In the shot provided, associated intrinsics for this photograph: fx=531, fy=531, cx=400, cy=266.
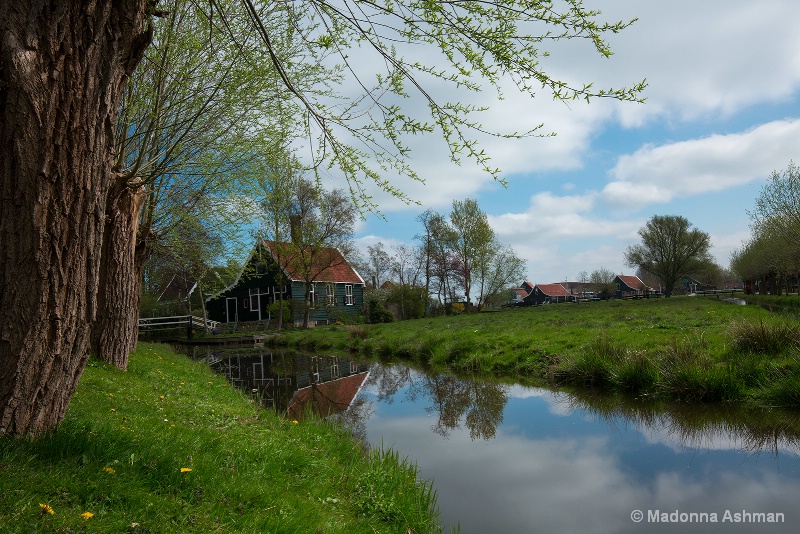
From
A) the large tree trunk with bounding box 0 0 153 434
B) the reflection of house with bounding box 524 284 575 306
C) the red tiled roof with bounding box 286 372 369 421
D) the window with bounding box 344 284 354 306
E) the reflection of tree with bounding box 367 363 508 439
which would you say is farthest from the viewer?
the reflection of house with bounding box 524 284 575 306

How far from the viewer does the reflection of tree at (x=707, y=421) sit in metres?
6.65

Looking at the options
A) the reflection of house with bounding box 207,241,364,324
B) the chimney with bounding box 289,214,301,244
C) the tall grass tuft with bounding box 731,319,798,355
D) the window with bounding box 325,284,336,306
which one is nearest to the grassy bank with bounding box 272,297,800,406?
the tall grass tuft with bounding box 731,319,798,355

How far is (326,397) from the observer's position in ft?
37.6

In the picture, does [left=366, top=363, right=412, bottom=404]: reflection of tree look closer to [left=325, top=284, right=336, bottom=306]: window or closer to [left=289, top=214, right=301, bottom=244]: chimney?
[left=289, top=214, right=301, bottom=244]: chimney

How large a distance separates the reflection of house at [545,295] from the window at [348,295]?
59333mm

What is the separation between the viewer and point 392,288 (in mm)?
44156

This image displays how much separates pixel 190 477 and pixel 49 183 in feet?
7.20

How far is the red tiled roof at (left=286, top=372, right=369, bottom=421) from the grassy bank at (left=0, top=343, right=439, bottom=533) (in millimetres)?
2941

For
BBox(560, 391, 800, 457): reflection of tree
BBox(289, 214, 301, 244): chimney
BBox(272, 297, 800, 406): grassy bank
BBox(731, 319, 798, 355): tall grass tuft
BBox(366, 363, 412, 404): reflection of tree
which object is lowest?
BBox(366, 363, 412, 404): reflection of tree

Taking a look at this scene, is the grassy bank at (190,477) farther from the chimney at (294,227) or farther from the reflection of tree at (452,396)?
the chimney at (294,227)

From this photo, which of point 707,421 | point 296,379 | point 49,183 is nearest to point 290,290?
point 296,379

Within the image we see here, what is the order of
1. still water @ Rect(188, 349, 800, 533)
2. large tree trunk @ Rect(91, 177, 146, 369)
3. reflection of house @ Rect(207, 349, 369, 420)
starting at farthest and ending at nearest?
reflection of house @ Rect(207, 349, 369, 420)
large tree trunk @ Rect(91, 177, 146, 369)
still water @ Rect(188, 349, 800, 533)

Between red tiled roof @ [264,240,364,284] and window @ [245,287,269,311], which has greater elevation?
red tiled roof @ [264,240,364,284]

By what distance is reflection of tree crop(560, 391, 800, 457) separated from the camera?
6.65 meters
